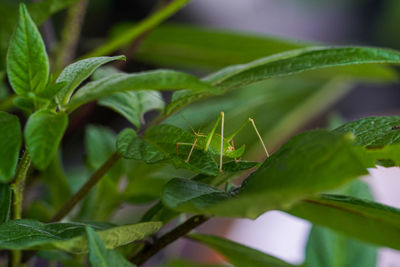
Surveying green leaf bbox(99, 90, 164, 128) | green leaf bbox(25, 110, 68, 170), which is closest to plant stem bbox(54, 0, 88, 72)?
green leaf bbox(99, 90, 164, 128)

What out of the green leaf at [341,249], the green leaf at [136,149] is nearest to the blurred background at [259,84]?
the green leaf at [341,249]

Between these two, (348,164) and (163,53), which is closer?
(348,164)

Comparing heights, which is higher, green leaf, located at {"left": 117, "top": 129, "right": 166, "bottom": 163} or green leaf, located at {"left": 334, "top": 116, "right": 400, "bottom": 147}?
green leaf, located at {"left": 334, "top": 116, "right": 400, "bottom": 147}

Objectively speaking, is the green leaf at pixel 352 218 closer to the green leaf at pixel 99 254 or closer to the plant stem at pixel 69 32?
the green leaf at pixel 99 254

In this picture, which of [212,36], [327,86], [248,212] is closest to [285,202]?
[248,212]

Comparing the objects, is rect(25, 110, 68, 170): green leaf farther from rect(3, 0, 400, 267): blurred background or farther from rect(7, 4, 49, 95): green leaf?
rect(3, 0, 400, 267): blurred background

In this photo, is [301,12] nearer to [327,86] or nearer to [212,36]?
[327,86]
